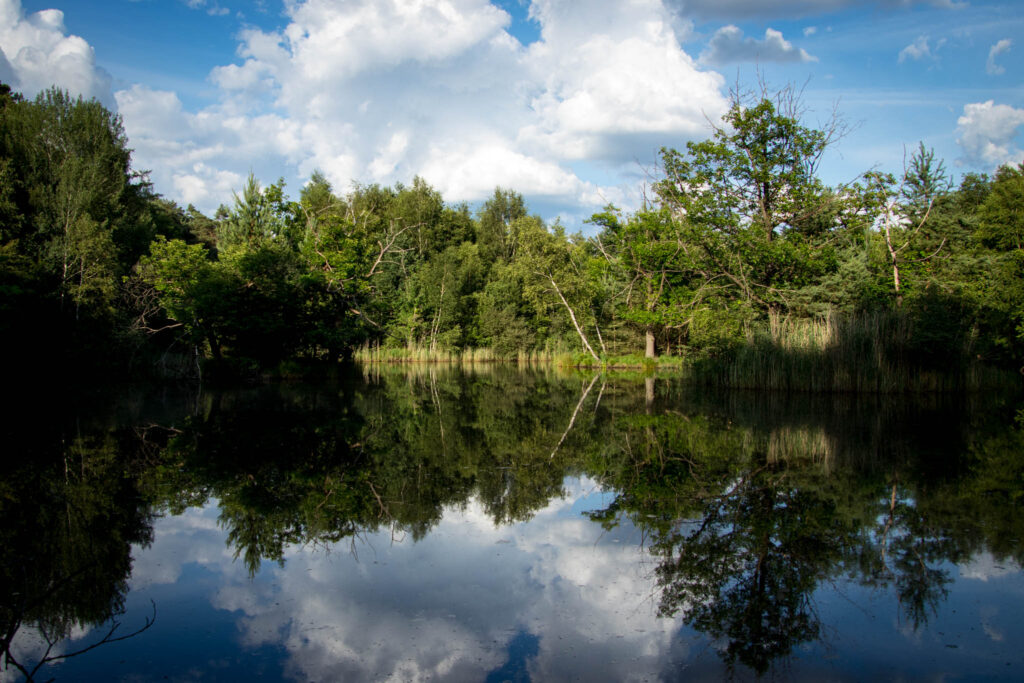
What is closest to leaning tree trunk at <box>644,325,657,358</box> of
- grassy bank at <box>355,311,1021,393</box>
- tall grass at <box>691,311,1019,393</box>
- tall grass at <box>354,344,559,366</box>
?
tall grass at <box>354,344,559,366</box>

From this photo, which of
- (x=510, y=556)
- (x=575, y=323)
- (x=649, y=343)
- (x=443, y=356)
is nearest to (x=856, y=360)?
(x=510, y=556)

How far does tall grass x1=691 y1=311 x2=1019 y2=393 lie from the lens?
48.1 feet

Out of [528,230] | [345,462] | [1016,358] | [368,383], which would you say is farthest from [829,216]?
[345,462]

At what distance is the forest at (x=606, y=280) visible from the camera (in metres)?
16.3

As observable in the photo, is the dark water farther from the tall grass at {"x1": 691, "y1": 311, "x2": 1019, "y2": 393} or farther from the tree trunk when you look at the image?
the tree trunk

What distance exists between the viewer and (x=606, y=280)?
28641 mm

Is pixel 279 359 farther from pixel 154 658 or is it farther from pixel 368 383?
pixel 154 658

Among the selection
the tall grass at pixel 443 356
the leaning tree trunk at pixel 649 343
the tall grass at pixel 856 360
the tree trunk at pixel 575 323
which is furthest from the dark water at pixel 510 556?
the tree trunk at pixel 575 323

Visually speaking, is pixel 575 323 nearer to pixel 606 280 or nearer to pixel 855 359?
pixel 606 280

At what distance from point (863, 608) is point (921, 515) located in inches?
86.5

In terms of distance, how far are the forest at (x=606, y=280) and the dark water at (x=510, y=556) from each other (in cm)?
741

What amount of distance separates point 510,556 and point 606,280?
24597mm

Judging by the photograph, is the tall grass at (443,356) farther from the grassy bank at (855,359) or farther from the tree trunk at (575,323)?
the grassy bank at (855,359)

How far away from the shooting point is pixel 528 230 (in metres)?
32.3
